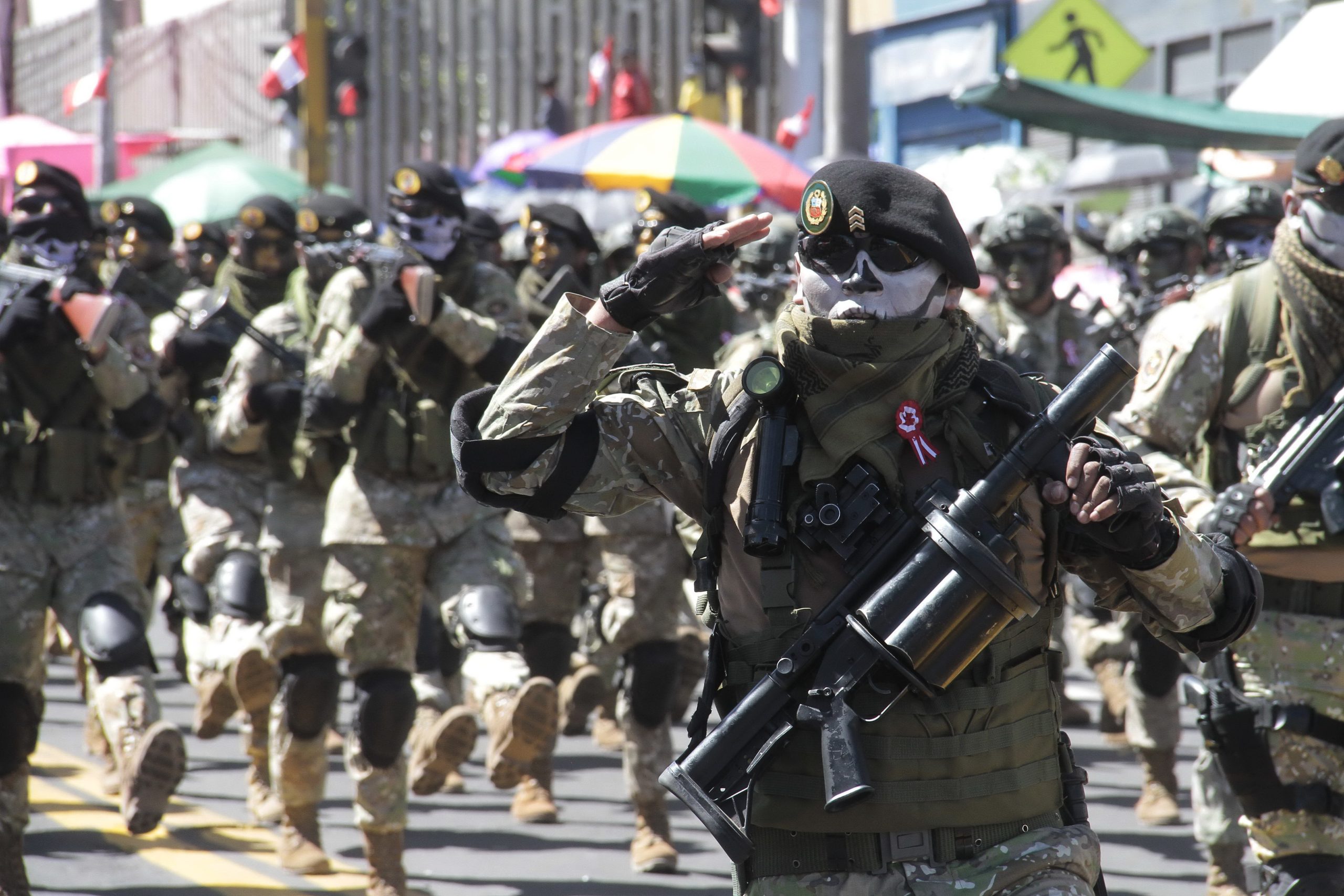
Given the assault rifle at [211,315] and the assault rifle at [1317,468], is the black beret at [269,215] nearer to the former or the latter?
the assault rifle at [211,315]

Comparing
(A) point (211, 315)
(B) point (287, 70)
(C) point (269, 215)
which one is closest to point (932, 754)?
(A) point (211, 315)

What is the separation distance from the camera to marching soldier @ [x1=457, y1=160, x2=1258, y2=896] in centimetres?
323

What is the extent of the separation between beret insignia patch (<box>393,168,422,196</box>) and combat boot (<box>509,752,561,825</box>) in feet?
7.86

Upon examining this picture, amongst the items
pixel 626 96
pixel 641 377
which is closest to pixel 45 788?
pixel 641 377

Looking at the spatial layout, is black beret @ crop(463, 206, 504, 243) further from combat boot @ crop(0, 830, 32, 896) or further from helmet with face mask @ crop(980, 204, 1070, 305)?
combat boot @ crop(0, 830, 32, 896)

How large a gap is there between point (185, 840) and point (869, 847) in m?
4.57

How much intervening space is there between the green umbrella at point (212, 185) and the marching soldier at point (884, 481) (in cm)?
1279

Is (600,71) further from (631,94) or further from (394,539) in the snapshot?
(394,539)

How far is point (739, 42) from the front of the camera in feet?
71.7

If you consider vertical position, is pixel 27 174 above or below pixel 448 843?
above

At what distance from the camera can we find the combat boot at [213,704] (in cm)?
811

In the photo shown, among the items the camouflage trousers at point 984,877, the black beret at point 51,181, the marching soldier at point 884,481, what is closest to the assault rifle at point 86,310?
the black beret at point 51,181

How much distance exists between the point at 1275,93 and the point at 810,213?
7.37 meters

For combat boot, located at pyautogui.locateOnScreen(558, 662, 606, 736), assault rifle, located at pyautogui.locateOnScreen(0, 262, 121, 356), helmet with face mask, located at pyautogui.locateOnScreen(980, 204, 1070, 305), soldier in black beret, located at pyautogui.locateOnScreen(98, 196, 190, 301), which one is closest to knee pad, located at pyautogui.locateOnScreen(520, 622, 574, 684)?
combat boot, located at pyautogui.locateOnScreen(558, 662, 606, 736)
